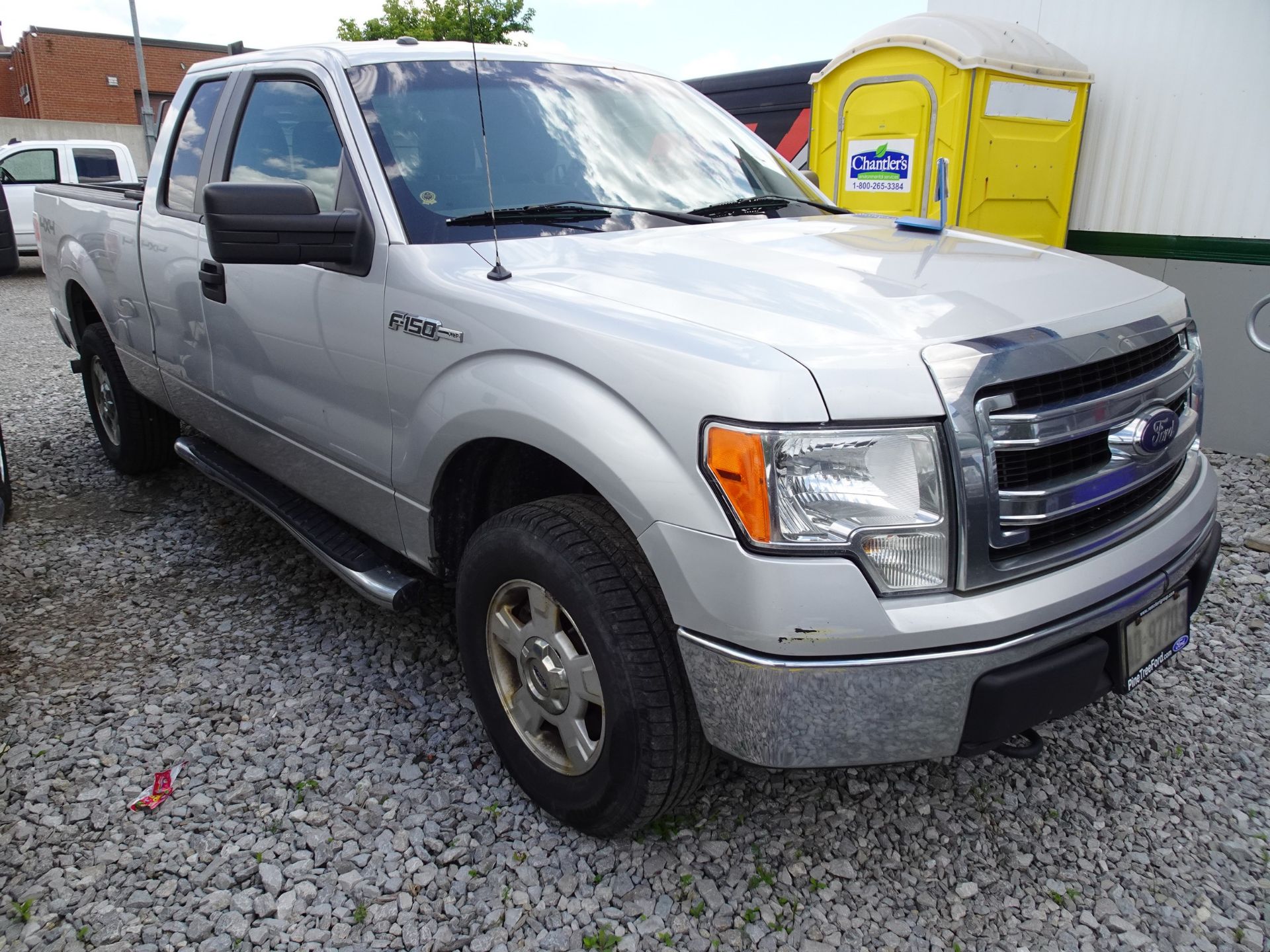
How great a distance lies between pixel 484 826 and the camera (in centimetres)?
246

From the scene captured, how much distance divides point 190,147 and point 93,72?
38.5 metres

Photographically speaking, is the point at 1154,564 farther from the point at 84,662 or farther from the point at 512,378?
the point at 84,662

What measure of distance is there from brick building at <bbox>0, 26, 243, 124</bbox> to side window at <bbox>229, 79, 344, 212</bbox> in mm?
35989

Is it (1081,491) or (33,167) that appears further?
(33,167)

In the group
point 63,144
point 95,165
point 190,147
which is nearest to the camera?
point 190,147

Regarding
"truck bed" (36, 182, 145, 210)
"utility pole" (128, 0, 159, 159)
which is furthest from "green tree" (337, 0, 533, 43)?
"truck bed" (36, 182, 145, 210)

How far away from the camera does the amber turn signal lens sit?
5.74 ft

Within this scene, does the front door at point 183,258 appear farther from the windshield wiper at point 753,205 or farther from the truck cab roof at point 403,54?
the windshield wiper at point 753,205

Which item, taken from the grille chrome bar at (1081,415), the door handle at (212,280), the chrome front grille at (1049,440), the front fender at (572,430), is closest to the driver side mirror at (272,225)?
the front fender at (572,430)

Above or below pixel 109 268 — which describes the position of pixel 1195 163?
above

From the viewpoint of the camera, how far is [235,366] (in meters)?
3.44

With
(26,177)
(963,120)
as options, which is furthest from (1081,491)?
(26,177)

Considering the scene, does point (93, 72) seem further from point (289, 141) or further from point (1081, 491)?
point (1081, 491)

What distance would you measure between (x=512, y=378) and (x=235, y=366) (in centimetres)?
173
